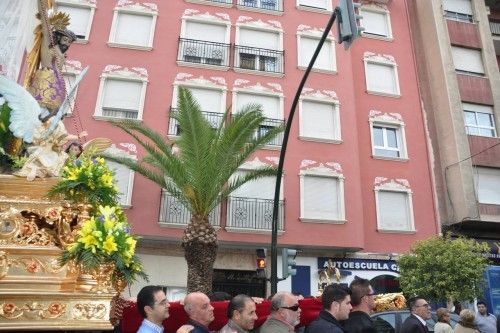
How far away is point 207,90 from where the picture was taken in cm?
1884

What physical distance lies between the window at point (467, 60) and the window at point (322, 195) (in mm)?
9463

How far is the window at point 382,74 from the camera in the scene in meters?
21.4

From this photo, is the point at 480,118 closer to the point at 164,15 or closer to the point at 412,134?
the point at 412,134

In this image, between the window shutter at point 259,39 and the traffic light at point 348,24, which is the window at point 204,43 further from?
the traffic light at point 348,24

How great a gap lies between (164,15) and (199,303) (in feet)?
60.1

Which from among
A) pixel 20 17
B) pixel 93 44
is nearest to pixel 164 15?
pixel 93 44

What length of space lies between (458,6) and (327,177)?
13.0 metres

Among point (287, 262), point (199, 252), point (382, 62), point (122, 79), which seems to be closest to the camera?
point (287, 262)

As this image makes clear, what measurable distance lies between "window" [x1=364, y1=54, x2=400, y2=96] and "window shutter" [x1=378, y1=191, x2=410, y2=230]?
5225 millimetres

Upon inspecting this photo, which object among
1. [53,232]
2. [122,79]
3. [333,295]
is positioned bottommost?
[333,295]

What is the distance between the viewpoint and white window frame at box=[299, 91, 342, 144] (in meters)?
19.0

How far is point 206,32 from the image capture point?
65.2ft

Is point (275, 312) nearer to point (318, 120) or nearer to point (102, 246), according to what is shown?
point (102, 246)

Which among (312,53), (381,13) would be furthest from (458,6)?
(312,53)
